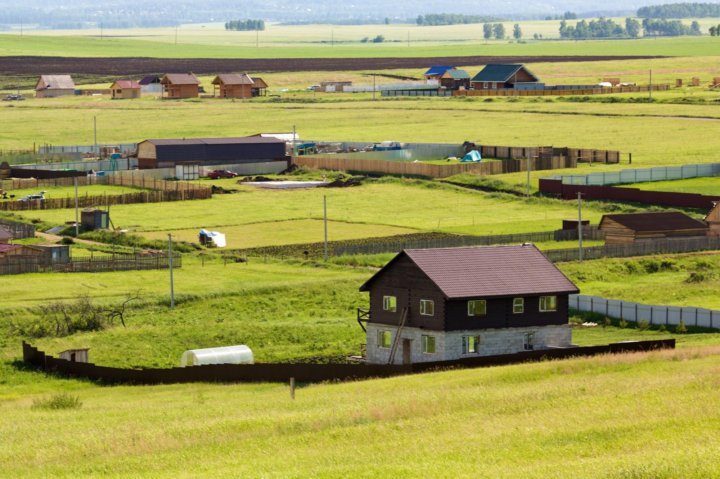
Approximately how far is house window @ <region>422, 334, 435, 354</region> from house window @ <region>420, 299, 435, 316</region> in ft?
2.68

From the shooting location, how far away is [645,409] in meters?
32.8

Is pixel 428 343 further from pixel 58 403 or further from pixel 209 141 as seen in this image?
pixel 209 141

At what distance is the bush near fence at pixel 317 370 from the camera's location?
47719mm

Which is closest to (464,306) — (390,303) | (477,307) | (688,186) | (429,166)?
(477,307)

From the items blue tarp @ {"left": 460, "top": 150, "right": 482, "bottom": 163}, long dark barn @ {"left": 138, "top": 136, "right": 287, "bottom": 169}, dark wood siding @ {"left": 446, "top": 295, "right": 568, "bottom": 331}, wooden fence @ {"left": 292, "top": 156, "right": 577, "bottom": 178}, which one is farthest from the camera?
long dark barn @ {"left": 138, "top": 136, "right": 287, "bottom": 169}

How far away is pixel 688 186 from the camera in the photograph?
105375mm

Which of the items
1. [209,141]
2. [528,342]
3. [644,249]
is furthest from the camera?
[209,141]

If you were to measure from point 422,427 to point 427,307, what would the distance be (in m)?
19.0

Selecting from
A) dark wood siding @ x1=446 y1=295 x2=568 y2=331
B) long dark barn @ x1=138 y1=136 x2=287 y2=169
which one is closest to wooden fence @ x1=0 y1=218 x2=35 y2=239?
long dark barn @ x1=138 y1=136 x2=287 y2=169

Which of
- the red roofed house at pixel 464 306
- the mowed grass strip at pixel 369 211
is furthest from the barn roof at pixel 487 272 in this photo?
the mowed grass strip at pixel 369 211

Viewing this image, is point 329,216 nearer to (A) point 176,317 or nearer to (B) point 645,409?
(A) point 176,317

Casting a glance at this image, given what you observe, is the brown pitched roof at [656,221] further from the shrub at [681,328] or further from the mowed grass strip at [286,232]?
the shrub at [681,328]

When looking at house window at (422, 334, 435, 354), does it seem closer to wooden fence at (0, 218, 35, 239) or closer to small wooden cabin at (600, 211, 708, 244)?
small wooden cabin at (600, 211, 708, 244)

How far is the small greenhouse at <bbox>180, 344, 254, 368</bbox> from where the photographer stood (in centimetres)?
5269
